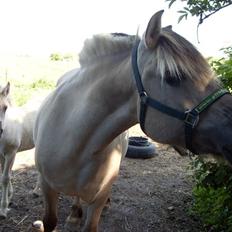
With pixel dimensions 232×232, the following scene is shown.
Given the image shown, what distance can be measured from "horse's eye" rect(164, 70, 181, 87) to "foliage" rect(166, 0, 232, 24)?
3.71 ft

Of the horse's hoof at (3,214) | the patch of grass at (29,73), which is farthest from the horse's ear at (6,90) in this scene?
the patch of grass at (29,73)

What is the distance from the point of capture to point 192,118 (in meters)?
1.65

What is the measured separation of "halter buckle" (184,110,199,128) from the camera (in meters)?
1.64

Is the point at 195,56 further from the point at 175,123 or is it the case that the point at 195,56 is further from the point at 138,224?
the point at 138,224

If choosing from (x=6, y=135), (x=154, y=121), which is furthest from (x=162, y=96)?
(x=6, y=135)

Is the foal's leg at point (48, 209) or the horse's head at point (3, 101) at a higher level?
the horse's head at point (3, 101)

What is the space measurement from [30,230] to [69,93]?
1594mm

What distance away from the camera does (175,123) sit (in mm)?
1716

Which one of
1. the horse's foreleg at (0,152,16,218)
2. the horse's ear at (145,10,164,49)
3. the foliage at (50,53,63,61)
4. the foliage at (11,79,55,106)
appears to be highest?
the horse's ear at (145,10,164,49)

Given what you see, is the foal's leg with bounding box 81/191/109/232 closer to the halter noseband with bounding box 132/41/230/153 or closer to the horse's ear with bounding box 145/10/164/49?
the halter noseband with bounding box 132/41/230/153

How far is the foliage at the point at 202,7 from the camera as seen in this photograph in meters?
2.72

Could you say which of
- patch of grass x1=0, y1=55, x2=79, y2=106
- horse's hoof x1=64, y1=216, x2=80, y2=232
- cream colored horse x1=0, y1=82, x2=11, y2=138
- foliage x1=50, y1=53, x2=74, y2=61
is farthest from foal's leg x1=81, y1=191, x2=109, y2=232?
foliage x1=50, y1=53, x2=74, y2=61

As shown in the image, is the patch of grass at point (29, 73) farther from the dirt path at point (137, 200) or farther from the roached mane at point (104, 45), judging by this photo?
the roached mane at point (104, 45)

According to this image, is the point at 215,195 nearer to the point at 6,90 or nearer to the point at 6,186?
the point at 6,186
